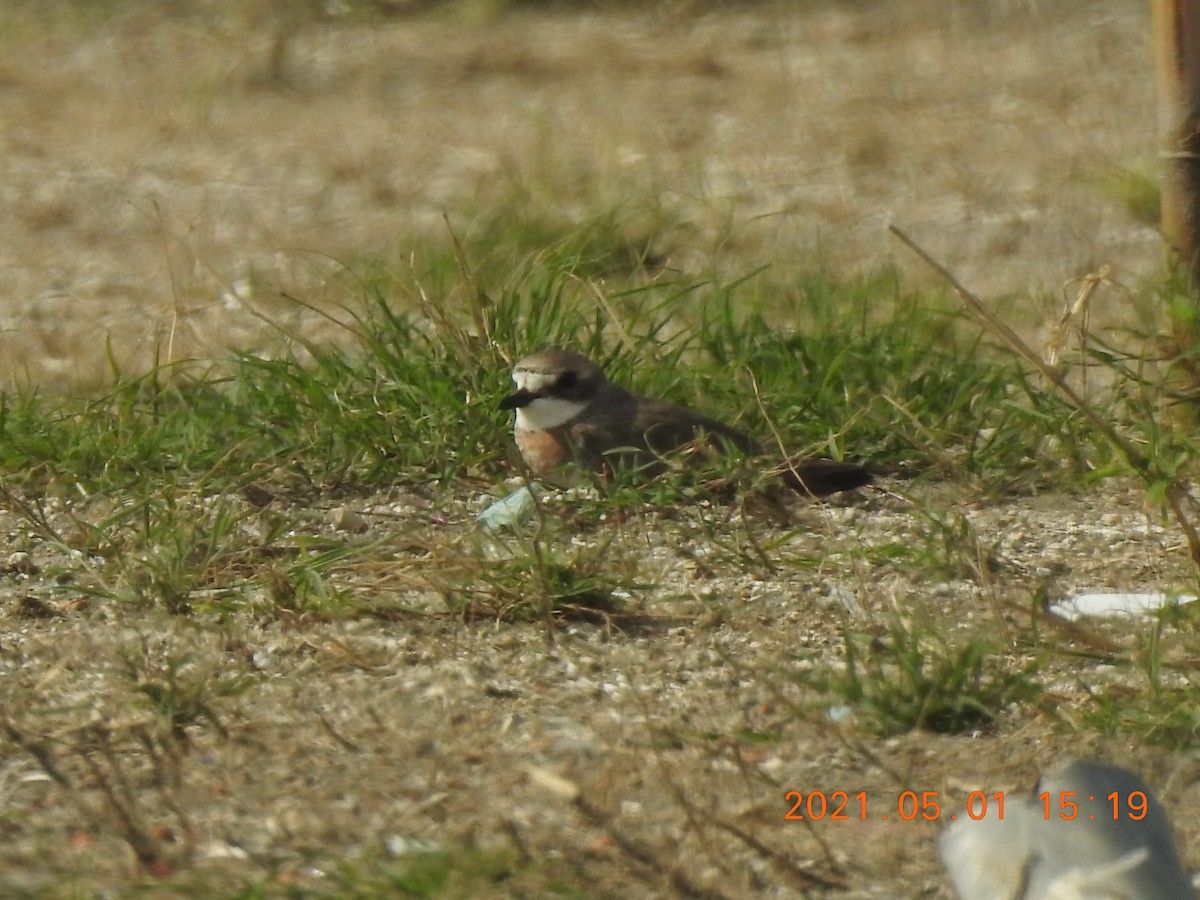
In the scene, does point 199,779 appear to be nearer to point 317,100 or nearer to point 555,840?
point 555,840

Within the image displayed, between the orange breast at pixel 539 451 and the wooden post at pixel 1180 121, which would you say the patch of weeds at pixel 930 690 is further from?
the wooden post at pixel 1180 121

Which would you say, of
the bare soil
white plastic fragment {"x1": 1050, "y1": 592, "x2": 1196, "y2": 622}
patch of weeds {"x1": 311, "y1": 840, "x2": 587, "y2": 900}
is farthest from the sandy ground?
patch of weeds {"x1": 311, "y1": 840, "x2": 587, "y2": 900}

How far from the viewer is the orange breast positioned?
5707mm

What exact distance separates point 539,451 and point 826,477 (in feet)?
2.76

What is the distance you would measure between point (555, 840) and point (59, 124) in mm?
7294

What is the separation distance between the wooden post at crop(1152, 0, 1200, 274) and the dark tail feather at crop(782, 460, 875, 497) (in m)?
1.06

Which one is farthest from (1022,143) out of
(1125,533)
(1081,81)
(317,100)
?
(1125,533)

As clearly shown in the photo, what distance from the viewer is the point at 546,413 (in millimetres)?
5527

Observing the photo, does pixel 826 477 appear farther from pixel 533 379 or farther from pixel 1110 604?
pixel 1110 604

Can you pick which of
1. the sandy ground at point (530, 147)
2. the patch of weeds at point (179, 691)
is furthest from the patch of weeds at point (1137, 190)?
the patch of weeds at point (179, 691)

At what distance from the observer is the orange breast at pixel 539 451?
5707 mm

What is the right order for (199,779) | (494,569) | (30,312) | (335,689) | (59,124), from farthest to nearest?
(59,124) < (30,312) < (494,569) < (335,689) < (199,779)

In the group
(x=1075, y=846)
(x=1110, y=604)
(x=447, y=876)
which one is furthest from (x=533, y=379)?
(x=1075, y=846)

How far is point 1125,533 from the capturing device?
516cm
